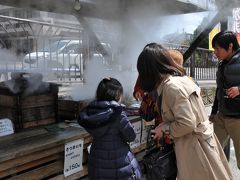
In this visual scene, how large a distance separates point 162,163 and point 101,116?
1.83 feet

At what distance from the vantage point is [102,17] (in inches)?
191

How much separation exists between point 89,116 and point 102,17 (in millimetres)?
2696

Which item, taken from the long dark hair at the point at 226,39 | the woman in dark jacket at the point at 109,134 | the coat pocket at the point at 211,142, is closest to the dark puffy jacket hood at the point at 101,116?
the woman in dark jacket at the point at 109,134

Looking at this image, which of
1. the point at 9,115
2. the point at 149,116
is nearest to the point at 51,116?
the point at 9,115

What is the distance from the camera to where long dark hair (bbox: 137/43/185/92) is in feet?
7.16

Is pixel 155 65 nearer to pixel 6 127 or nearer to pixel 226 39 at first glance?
pixel 226 39

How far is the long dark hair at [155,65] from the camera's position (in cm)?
218

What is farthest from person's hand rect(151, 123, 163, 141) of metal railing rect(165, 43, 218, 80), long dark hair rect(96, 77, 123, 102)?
metal railing rect(165, 43, 218, 80)

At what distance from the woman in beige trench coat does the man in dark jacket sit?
1.15 meters

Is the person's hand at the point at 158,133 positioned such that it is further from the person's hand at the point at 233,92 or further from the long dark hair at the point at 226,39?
the long dark hair at the point at 226,39

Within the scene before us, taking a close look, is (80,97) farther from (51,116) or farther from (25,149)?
(25,149)

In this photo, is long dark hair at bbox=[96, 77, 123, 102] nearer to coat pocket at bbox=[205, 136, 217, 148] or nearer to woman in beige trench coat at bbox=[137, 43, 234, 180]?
woman in beige trench coat at bbox=[137, 43, 234, 180]

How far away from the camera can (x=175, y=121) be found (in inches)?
83.5

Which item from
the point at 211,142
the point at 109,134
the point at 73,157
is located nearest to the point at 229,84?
the point at 211,142
